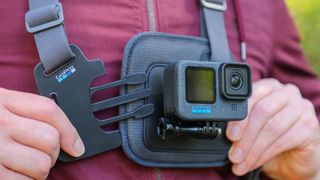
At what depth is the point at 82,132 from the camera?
1.06 m

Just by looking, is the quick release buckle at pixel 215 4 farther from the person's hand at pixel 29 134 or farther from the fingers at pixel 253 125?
the person's hand at pixel 29 134

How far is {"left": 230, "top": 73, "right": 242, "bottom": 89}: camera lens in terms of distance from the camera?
109 centimetres

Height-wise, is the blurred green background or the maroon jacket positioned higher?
the maroon jacket

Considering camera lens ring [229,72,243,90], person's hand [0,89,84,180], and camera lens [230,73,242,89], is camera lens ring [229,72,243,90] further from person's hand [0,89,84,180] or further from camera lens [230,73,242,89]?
person's hand [0,89,84,180]

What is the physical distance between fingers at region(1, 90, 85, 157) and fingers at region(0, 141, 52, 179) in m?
0.05

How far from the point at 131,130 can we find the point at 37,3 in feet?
0.92

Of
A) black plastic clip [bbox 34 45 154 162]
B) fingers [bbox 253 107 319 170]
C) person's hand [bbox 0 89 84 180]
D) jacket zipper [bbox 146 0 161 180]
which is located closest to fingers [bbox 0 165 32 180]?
person's hand [bbox 0 89 84 180]

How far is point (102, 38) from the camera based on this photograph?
3.65 feet

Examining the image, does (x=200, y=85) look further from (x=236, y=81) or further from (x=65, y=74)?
(x=65, y=74)

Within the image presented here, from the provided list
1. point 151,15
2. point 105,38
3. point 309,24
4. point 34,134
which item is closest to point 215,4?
point 151,15

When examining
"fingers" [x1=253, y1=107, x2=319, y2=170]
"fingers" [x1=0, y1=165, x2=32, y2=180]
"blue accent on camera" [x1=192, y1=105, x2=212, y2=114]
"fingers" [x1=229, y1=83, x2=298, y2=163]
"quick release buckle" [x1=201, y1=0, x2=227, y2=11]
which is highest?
"quick release buckle" [x1=201, y1=0, x2=227, y2=11]

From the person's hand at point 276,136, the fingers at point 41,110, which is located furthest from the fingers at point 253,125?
the fingers at point 41,110

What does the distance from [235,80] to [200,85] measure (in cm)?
7

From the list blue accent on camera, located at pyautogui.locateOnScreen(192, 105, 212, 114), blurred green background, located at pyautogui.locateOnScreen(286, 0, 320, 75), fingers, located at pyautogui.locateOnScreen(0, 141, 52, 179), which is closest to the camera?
fingers, located at pyautogui.locateOnScreen(0, 141, 52, 179)
